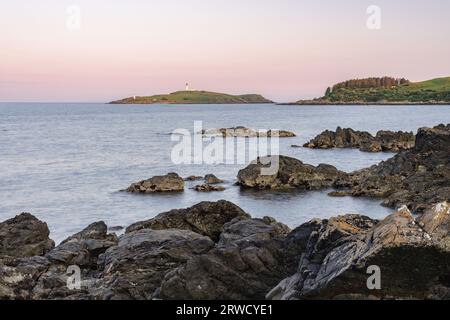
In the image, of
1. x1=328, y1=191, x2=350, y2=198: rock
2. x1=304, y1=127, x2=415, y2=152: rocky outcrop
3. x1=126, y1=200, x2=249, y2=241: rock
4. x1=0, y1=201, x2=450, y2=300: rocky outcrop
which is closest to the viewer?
x1=0, y1=201, x2=450, y2=300: rocky outcrop

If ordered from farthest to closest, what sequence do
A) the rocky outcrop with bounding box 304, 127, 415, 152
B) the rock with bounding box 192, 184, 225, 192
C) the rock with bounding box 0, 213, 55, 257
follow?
the rocky outcrop with bounding box 304, 127, 415, 152 < the rock with bounding box 192, 184, 225, 192 < the rock with bounding box 0, 213, 55, 257

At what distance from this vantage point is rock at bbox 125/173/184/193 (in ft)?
161

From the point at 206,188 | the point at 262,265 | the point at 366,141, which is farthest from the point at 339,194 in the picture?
the point at 366,141

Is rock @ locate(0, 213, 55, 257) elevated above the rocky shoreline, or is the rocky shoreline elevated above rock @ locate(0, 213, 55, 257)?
the rocky shoreline

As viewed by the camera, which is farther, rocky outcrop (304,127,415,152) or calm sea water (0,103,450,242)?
rocky outcrop (304,127,415,152)

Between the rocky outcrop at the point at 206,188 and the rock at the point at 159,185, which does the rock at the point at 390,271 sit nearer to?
the rocky outcrop at the point at 206,188

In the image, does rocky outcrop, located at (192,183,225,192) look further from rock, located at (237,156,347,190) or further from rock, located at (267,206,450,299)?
rock, located at (267,206,450,299)

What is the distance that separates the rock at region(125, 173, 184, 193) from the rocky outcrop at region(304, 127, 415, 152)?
4089 centimetres

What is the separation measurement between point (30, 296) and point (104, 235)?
369 inches

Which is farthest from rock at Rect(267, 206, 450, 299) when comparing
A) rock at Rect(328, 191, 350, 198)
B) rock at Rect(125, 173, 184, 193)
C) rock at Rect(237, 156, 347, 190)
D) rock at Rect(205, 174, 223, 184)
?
rock at Rect(205, 174, 223, 184)

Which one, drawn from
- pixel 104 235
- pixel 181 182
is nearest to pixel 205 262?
pixel 104 235

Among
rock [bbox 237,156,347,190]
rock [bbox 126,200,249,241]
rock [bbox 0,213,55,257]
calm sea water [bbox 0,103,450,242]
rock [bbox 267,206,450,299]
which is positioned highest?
rock [bbox 267,206,450,299]

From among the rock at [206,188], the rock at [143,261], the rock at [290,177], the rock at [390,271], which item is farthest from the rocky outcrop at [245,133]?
the rock at [390,271]
